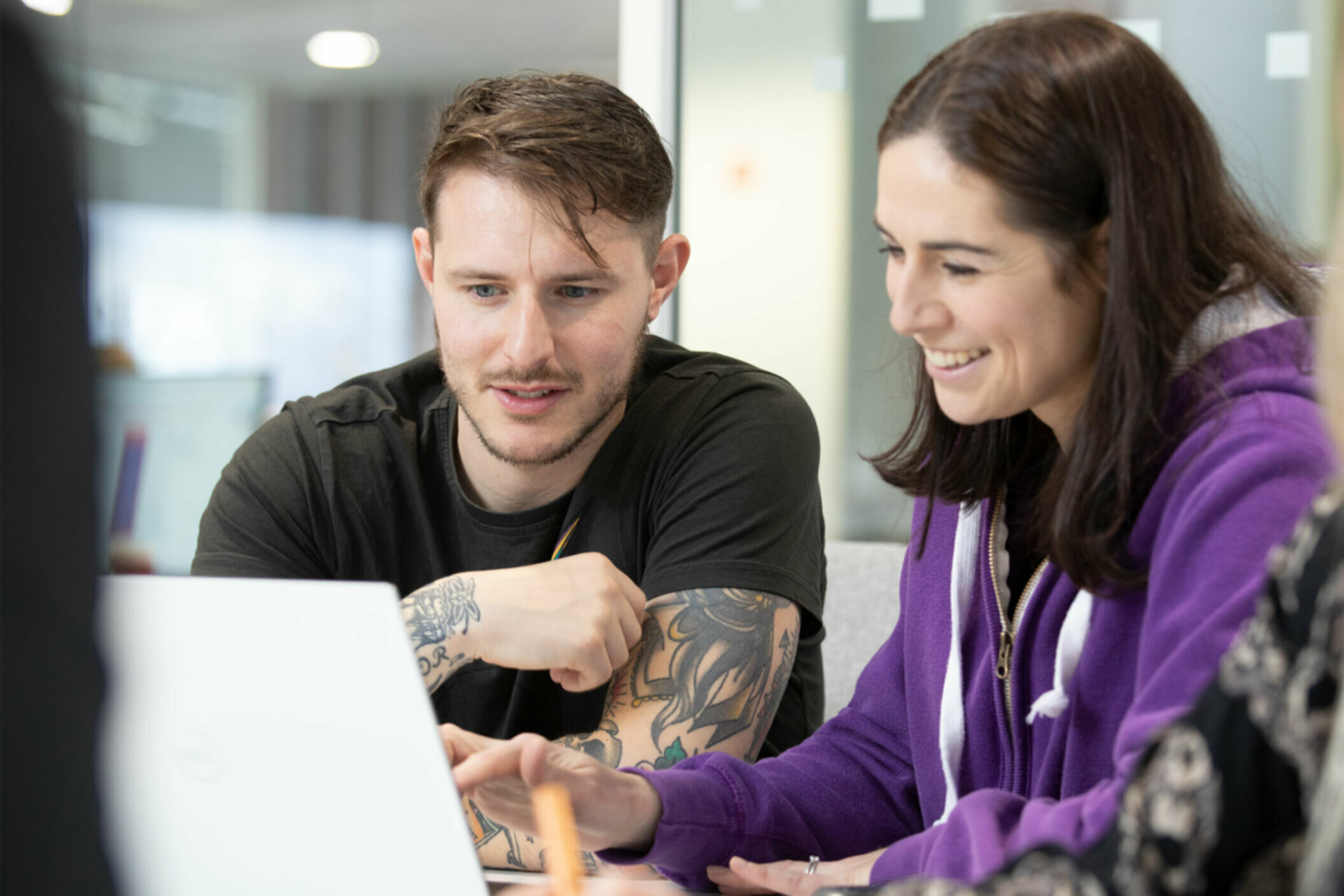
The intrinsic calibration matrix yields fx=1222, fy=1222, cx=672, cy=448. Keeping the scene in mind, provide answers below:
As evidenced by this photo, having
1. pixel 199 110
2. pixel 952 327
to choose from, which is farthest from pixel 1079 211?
pixel 199 110

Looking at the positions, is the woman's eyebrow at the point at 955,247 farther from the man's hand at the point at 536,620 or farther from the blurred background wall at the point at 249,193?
the blurred background wall at the point at 249,193

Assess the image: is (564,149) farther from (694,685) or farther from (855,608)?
(855,608)

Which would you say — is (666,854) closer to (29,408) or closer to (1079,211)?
(1079,211)

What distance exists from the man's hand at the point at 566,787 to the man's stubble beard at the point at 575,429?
1.55ft

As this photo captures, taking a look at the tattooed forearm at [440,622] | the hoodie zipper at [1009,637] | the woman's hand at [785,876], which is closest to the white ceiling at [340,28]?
the tattooed forearm at [440,622]

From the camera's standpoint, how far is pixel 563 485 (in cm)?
150

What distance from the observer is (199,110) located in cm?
522

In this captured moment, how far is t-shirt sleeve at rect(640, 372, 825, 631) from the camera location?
1.32 meters

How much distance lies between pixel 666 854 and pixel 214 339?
4.43 m

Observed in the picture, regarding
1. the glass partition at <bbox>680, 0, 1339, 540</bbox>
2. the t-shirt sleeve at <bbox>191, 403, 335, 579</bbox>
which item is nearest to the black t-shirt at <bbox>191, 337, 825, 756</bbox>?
the t-shirt sleeve at <bbox>191, 403, 335, 579</bbox>

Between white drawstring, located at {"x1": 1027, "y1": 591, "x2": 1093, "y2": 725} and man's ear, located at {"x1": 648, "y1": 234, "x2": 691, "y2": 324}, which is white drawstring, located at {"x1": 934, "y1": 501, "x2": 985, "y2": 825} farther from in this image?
man's ear, located at {"x1": 648, "y1": 234, "x2": 691, "y2": 324}

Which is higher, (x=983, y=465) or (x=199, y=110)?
(x=199, y=110)

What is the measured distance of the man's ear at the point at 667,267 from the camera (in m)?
1.53

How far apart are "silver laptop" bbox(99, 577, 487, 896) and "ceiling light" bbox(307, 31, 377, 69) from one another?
488cm
